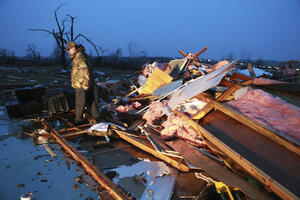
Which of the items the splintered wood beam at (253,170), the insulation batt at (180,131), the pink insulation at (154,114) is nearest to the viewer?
the splintered wood beam at (253,170)

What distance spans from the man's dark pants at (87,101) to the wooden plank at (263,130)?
278 cm

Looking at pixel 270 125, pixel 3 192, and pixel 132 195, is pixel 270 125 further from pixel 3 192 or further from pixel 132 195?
pixel 3 192

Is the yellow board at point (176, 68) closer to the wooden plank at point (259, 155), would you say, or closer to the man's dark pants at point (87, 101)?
the man's dark pants at point (87, 101)

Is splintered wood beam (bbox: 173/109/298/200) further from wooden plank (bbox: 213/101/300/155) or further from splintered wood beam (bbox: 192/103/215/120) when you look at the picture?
wooden plank (bbox: 213/101/300/155)

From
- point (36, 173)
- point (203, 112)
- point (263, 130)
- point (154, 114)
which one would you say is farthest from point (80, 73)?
point (263, 130)

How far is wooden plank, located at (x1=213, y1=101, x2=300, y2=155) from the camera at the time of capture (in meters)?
1.70

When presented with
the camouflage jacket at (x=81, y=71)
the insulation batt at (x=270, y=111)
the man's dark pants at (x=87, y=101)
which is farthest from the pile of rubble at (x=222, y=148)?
the camouflage jacket at (x=81, y=71)

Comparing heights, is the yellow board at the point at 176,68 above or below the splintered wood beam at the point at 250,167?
above

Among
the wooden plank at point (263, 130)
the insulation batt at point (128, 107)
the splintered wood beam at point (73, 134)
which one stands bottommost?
the splintered wood beam at point (73, 134)

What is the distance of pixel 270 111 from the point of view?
2197 mm

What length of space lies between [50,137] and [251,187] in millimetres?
3267

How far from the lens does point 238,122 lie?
7.52 ft

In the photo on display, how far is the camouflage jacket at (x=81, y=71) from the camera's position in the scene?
382cm

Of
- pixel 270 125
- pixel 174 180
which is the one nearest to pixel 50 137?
pixel 174 180
